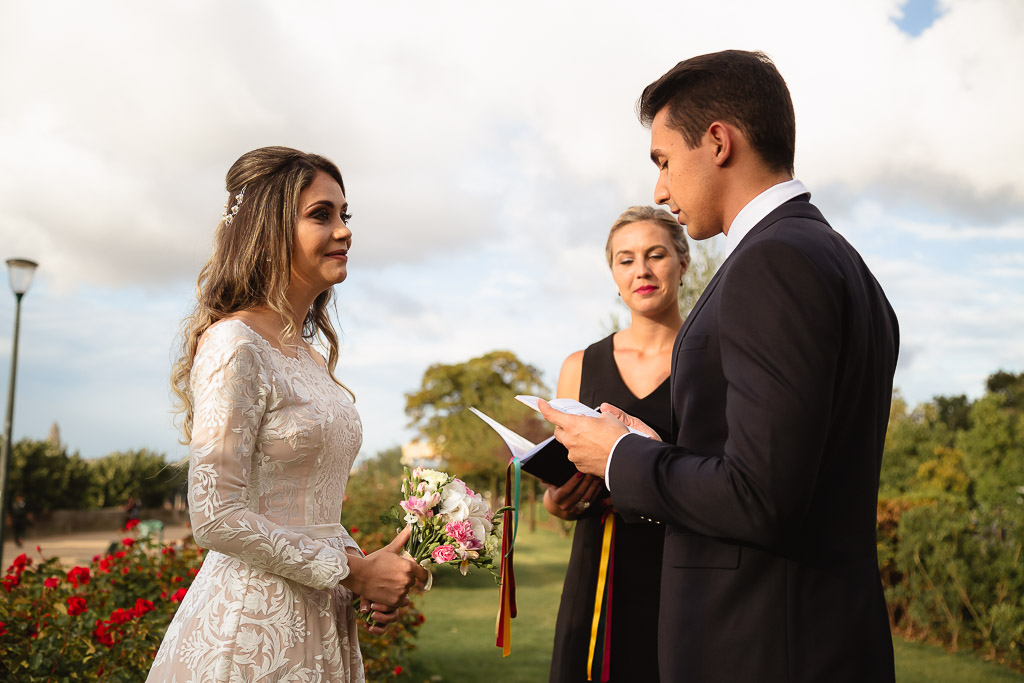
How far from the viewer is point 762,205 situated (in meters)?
2.06

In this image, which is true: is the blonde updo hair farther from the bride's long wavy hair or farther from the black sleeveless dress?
the bride's long wavy hair

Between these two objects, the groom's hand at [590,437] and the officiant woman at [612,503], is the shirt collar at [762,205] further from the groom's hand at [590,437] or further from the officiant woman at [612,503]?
the officiant woman at [612,503]

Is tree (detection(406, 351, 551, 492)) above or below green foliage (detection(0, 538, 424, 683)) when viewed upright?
above

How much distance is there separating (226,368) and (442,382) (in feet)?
156

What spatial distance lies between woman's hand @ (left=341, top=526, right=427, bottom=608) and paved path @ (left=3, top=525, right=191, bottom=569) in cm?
1442

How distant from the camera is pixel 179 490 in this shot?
2947cm

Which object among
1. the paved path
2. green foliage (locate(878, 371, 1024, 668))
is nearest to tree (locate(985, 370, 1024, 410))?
green foliage (locate(878, 371, 1024, 668))

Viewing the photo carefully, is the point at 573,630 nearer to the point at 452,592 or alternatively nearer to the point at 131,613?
the point at 131,613

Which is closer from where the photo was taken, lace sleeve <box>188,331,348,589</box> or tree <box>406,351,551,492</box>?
lace sleeve <box>188,331,348,589</box>

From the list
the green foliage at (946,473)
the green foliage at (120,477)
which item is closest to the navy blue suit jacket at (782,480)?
the green foliage at (946,473)

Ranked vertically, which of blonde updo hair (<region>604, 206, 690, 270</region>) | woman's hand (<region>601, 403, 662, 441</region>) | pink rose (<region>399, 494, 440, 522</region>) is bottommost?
pink rose (<region>399, 494, 440, 522</region>)

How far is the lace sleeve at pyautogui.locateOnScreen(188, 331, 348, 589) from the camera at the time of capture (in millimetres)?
2381

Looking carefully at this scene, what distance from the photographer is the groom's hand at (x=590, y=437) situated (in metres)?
2.10

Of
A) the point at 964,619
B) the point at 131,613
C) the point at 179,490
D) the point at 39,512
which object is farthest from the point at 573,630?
the point at 179,490
